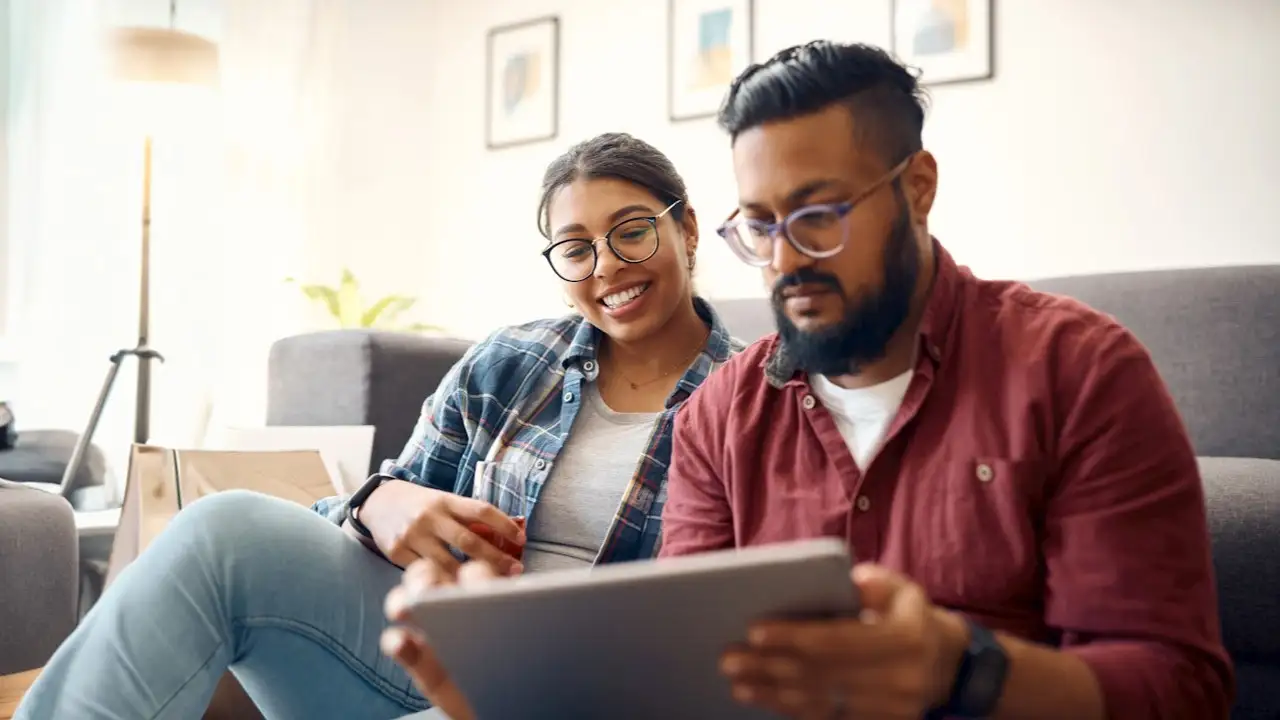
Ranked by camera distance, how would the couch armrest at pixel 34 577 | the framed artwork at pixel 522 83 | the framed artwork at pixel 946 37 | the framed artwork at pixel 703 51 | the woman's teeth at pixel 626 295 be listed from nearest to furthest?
1. the woman's teeth at pixel 626 295
2. the couch armrest at pixel 34 577
3. the framed artwork at pixel 946 37
4. the framed artwork at pixel 703 51
5. the framed artwork at pixel 522 83

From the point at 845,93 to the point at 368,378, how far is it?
141 cm

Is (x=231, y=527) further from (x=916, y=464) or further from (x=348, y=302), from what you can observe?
(x=348, y=302)

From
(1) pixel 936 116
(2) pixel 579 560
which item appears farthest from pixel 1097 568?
(1) pixel 936 116

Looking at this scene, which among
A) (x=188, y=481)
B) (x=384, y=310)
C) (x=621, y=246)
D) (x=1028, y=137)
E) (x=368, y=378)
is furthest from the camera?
(x=384, y=310)

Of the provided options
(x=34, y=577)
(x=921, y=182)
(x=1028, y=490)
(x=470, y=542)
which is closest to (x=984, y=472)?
A: (x=1028, y=490)

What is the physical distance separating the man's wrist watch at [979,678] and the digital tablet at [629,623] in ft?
0.37

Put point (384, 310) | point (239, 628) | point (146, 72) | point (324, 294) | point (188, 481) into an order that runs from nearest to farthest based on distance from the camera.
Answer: point (239, 628)
point (188, 481)
point (146, 72)
point (324, 294)
point (384, 310)

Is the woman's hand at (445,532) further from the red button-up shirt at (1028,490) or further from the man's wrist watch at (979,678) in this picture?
the man's wrist watch at (979,678)

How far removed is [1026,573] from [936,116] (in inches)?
75.4

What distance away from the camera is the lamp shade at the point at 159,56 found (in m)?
2.51

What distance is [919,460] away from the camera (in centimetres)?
80

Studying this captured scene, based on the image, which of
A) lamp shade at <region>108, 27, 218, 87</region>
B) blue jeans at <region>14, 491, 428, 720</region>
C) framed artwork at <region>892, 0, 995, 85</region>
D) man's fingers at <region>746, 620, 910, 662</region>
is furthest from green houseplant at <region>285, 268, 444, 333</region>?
man's fingers at <region>746, 620, 910, 662</region>

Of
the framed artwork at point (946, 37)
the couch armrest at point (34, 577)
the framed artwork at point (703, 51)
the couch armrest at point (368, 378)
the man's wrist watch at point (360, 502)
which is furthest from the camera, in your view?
the framed artwork at point (703, 51)

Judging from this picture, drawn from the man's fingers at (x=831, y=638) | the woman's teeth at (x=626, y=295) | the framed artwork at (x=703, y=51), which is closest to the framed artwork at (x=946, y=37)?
the framed artwork at (x=703, y=51)
